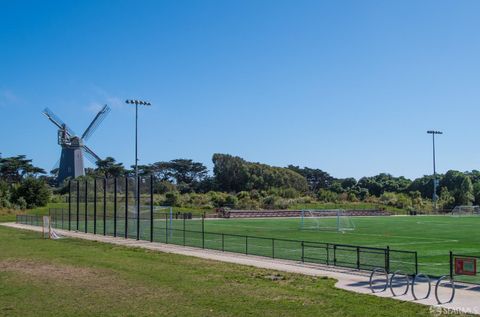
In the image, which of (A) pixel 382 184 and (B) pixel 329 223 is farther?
(A) pixel 382 184

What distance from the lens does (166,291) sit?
16594 millimetres

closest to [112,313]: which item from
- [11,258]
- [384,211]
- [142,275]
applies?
[142,275]

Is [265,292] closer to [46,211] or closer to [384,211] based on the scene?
[46,211]

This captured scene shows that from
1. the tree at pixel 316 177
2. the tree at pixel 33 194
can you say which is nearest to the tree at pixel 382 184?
the tree at pixel 316 177

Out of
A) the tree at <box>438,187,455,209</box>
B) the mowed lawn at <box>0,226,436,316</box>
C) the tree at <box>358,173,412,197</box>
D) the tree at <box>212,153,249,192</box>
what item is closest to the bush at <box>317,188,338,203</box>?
the tree at <box>438,187,455,209</box>

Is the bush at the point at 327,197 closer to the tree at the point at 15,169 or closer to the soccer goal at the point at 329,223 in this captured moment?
the soccer goal at the point at 329,223

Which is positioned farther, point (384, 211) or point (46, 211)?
point (384, 211)

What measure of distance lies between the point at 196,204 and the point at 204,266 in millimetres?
76574

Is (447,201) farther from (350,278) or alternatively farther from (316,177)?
(350,278)

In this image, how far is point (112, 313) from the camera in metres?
13.5

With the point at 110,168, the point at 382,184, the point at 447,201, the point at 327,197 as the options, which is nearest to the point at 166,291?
the point at 447,201

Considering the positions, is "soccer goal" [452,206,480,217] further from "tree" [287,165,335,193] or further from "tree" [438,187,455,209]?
"tree" [287,165,335,193]

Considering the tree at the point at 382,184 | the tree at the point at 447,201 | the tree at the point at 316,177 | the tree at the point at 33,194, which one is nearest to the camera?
the tree at the point at 33,194

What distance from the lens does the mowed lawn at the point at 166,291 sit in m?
13.7
